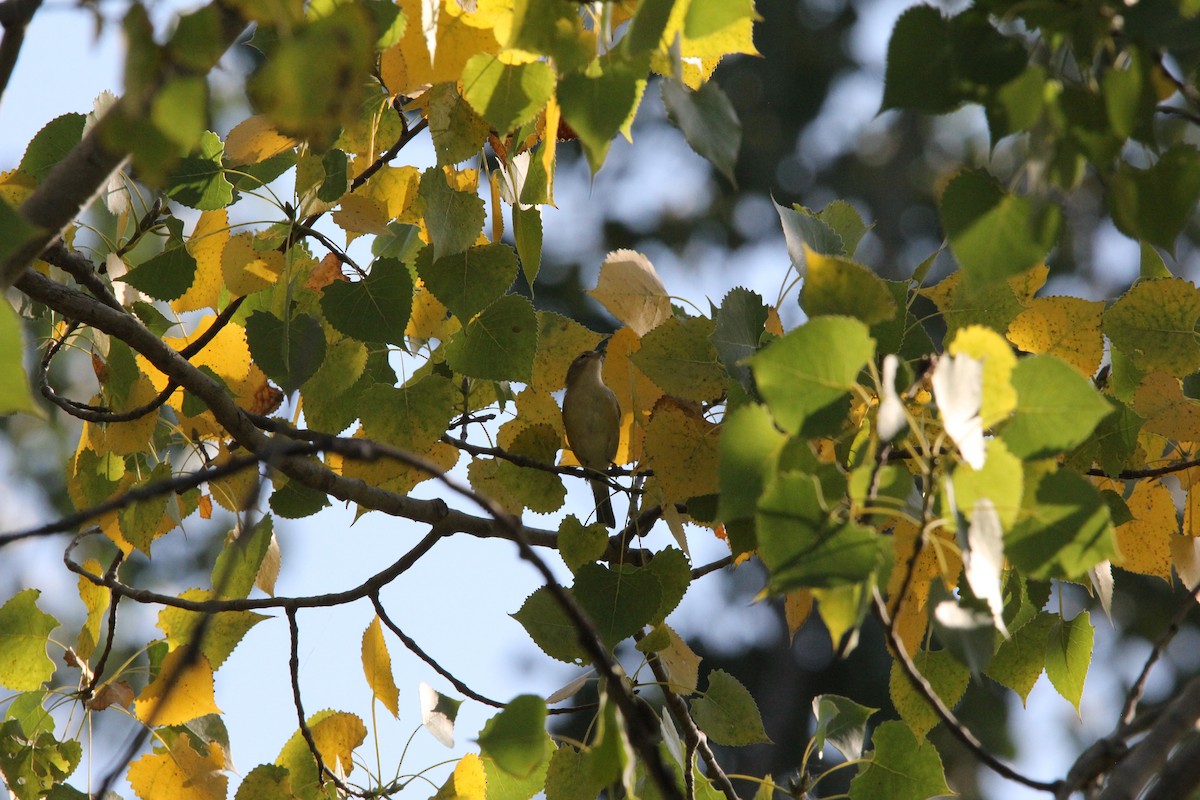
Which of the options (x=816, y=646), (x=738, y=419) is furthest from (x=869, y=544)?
(x=816, y=646)

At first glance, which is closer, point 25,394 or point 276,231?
point 25,394

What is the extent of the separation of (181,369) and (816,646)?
4817mm

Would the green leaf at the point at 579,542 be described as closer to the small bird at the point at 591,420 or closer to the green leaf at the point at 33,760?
the small bird at the point at 591,420

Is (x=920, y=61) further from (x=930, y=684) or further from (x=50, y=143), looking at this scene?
(x=50, y=143)

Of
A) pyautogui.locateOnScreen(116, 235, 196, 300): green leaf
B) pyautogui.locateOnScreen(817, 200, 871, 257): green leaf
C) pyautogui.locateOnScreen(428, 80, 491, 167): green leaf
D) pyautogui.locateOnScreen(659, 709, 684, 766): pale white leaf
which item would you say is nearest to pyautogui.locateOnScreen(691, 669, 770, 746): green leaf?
pyautogui.locateOnScreen(659, 709, 684, 766): pale white leaf

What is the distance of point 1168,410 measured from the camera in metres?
0.95

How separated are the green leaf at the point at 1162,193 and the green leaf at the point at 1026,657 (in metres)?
0.55

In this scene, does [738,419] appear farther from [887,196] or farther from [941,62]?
[887,196]

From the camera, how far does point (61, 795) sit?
1.17 metres

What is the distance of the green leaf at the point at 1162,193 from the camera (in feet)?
1.87

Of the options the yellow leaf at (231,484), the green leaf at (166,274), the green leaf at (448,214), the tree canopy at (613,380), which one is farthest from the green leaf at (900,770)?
the green leaf at (166,274)

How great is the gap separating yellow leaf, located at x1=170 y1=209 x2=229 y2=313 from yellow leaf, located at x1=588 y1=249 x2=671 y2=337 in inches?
16.5

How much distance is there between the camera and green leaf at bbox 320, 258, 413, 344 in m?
1.00

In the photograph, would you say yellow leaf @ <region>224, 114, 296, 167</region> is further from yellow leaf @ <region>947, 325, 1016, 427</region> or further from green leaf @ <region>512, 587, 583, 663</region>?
yellow leaf @ <region>947, 325, 1016, 427</region>
